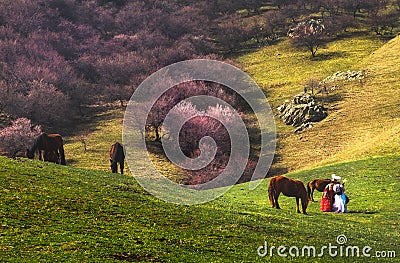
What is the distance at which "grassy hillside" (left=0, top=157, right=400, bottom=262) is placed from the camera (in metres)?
19.6

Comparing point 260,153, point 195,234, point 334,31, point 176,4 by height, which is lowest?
point 195,234

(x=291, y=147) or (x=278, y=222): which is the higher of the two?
(x=291, y=147)

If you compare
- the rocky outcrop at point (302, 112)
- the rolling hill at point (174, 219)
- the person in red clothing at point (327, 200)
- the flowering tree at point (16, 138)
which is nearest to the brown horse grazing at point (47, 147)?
the rolling hill at point (174, 219)

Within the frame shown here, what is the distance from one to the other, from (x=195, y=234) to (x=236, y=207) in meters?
12.1

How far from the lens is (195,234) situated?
2462 cm

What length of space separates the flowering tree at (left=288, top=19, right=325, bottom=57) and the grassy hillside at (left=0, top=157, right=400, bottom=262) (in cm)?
8734

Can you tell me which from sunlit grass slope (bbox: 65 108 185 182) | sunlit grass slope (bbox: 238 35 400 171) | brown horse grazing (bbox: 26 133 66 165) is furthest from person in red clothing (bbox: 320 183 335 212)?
sunlit grass slope (bbox: 65 108 185 182)

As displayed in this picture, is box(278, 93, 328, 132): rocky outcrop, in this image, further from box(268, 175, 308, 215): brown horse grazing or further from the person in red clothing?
box(268, 175, 308, 215): brown horse grazing

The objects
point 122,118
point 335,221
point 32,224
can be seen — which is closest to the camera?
point 32,224

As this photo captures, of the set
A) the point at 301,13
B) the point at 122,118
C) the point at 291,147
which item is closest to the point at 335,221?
the point at 291,147

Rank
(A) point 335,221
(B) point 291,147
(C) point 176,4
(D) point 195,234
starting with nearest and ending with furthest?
(D) point 195,234 < (A) point 335,221 < (B) point 291,147 < (C) point 176,4

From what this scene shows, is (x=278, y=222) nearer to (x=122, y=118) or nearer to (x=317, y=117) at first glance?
(x=317, y=117)

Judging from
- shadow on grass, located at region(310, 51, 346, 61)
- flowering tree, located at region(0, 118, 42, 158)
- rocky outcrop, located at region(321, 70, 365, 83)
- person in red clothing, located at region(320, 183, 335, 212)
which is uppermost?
shadow on grass, located at region(310, 51, 346, 61)

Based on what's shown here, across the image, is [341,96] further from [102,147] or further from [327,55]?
[102,147]
